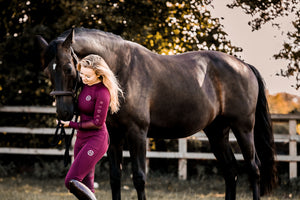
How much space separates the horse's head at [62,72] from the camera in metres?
3.50

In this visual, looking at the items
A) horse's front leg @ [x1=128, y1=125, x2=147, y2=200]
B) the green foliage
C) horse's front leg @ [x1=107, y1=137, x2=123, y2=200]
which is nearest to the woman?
horse's front leg @ [x1=128, y1=125, x2=147, y2=200]

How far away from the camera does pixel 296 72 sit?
720 cm

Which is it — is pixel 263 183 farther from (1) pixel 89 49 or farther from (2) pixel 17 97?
(2) pixel 17 97

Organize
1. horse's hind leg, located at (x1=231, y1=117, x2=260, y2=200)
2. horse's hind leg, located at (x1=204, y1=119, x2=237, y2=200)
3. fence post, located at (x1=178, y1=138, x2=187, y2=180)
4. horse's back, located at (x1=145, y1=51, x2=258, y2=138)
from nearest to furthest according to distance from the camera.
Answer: horse's back, located at (x1=145, y1=51, x2=258, y2=138) < horse's hind leg, located at (x1=231, y1=117, x2=260, y2=200) < horse's hind leg, located at (x1=204, y1=119, x2=237, y2=200) < fence post, located at (x1=178, y1=138, x2=187, y2=180)

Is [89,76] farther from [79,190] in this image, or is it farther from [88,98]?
[79,190]

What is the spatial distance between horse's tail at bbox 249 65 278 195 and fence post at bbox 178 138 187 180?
270cm

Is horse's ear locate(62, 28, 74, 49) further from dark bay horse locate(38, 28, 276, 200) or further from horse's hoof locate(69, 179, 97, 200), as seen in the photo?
horse's hoof locate(69, 179, 97, 200)

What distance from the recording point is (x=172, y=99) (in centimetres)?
448

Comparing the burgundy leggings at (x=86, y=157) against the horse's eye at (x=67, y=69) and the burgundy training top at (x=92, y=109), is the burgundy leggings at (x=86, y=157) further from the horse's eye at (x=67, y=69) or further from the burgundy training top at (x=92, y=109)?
the horse's eye at (x=67, y=69)

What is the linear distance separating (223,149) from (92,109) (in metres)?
2.64

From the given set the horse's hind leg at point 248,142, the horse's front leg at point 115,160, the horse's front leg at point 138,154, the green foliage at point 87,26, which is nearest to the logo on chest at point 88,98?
the horse's front leg at point 138,154

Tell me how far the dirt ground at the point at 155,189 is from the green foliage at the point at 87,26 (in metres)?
2.03

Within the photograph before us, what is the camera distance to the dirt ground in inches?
238

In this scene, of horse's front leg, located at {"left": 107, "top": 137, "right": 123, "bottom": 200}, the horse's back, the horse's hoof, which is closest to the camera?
the horse's hoof
